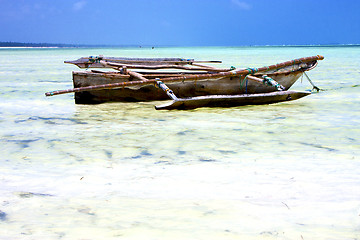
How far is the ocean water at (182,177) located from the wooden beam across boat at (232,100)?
491 millimetres

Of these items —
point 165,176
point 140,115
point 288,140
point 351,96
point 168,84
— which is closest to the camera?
point 165,176

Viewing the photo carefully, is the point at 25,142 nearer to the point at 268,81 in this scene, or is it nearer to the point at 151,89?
the point at 151,89

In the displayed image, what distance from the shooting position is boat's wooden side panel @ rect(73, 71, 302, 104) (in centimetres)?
617

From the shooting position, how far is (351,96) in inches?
271

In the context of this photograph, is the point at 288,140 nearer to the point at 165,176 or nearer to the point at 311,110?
the point at 165,176

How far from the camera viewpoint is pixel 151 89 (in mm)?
6324

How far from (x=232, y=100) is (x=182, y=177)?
3307 millimetres

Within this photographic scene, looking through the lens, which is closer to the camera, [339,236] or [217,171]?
[339,236]

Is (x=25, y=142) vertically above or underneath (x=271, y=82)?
underneath

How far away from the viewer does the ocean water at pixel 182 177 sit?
1.88 metres

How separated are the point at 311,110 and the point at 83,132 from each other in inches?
128

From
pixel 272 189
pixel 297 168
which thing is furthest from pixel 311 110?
pixel 272 189

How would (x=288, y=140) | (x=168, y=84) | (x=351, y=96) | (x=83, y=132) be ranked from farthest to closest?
1. (x=351, y=96)
2. (x=168, y=84)
3. (x=83, y=132)
4. (x=288, y=140)

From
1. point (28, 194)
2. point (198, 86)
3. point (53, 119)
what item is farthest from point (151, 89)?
point (28, 194)
